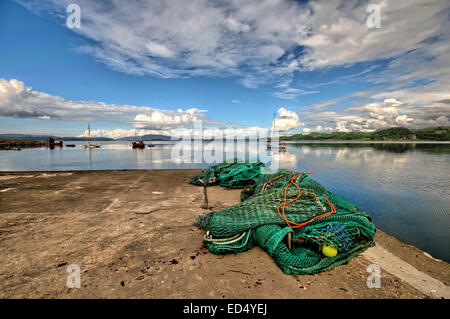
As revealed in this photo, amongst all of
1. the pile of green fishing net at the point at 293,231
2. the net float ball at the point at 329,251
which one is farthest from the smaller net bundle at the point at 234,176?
the net float ball at the point at 329,251

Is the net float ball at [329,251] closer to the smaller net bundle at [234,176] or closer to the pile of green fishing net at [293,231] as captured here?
the pile of green fishing net at [293,231]

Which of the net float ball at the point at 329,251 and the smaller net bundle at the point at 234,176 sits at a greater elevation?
the smaller net bundle at the point at 234,176

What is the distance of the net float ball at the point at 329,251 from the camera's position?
309cm

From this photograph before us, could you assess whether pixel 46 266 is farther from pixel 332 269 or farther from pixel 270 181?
pixel 270 181

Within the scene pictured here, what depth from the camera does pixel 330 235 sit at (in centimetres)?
318

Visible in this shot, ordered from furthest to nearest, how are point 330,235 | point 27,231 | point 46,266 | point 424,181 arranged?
point 424,181 < point 27,231 < point 330,235 < point 46,266

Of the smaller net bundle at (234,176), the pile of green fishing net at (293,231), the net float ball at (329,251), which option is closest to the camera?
the pile of green fishing net at (293,231)

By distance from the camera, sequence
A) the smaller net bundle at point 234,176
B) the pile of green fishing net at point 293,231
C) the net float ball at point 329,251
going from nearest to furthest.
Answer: the pile of green fishing net at point 293,231, the net float ball at point 329,251, the smaller net bundle at point 234,176

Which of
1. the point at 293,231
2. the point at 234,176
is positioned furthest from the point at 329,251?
the point at 234,176

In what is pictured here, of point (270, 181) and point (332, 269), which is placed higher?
point (270, 181)

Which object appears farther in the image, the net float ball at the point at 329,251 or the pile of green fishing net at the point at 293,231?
the net float ball at the point at 329,251
